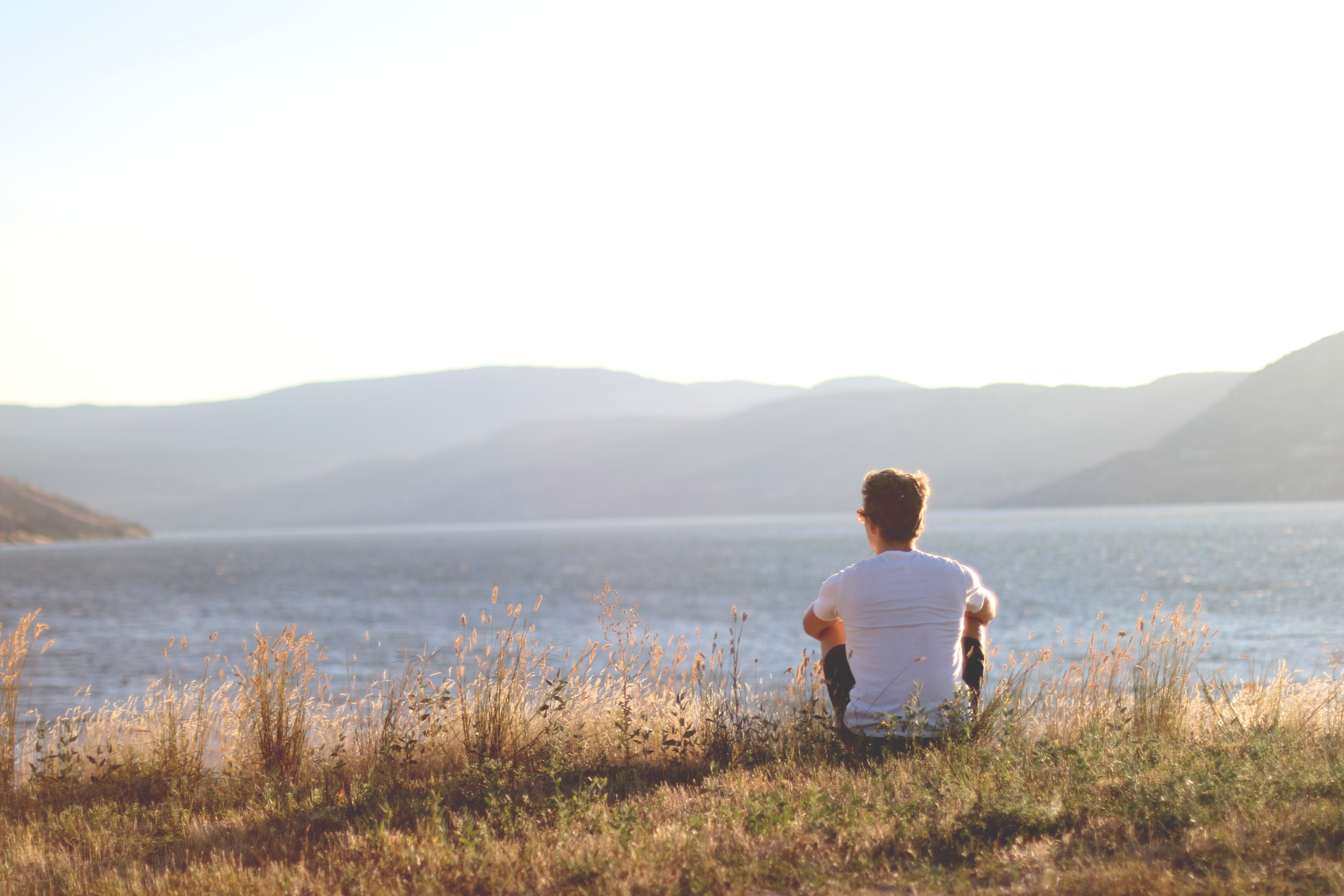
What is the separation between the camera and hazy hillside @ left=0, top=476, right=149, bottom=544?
396 ft

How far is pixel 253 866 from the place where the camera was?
441 cm

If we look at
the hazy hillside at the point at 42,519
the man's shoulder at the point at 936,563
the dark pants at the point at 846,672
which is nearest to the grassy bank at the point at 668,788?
the dark pants at the point at 846,672

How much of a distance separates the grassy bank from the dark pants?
0.68 ft

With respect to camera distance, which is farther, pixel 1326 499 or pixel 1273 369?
pixel 1273 369

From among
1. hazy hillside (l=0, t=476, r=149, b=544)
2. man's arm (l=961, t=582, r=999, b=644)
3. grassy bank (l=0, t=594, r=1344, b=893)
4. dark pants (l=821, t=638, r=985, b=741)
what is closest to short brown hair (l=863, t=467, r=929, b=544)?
man's arm (l=961, t=582, r=999, b=644)

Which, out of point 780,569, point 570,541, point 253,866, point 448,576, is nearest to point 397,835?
point 253,866

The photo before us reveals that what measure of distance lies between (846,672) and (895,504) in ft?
3.45

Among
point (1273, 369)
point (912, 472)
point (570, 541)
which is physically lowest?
point (570, 541)

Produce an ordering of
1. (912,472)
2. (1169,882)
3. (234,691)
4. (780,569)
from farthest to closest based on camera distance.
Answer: (780,569) → (234,691) → (912,472) → (1169,882)

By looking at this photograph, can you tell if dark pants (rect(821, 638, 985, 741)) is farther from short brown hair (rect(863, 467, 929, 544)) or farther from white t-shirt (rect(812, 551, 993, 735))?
short brown hair (rect(863, 467, 929, 544))

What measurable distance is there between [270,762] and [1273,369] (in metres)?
160

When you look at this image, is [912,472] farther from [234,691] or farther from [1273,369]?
[1273,369]

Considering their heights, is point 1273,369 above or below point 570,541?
above

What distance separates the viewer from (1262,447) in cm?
13512
